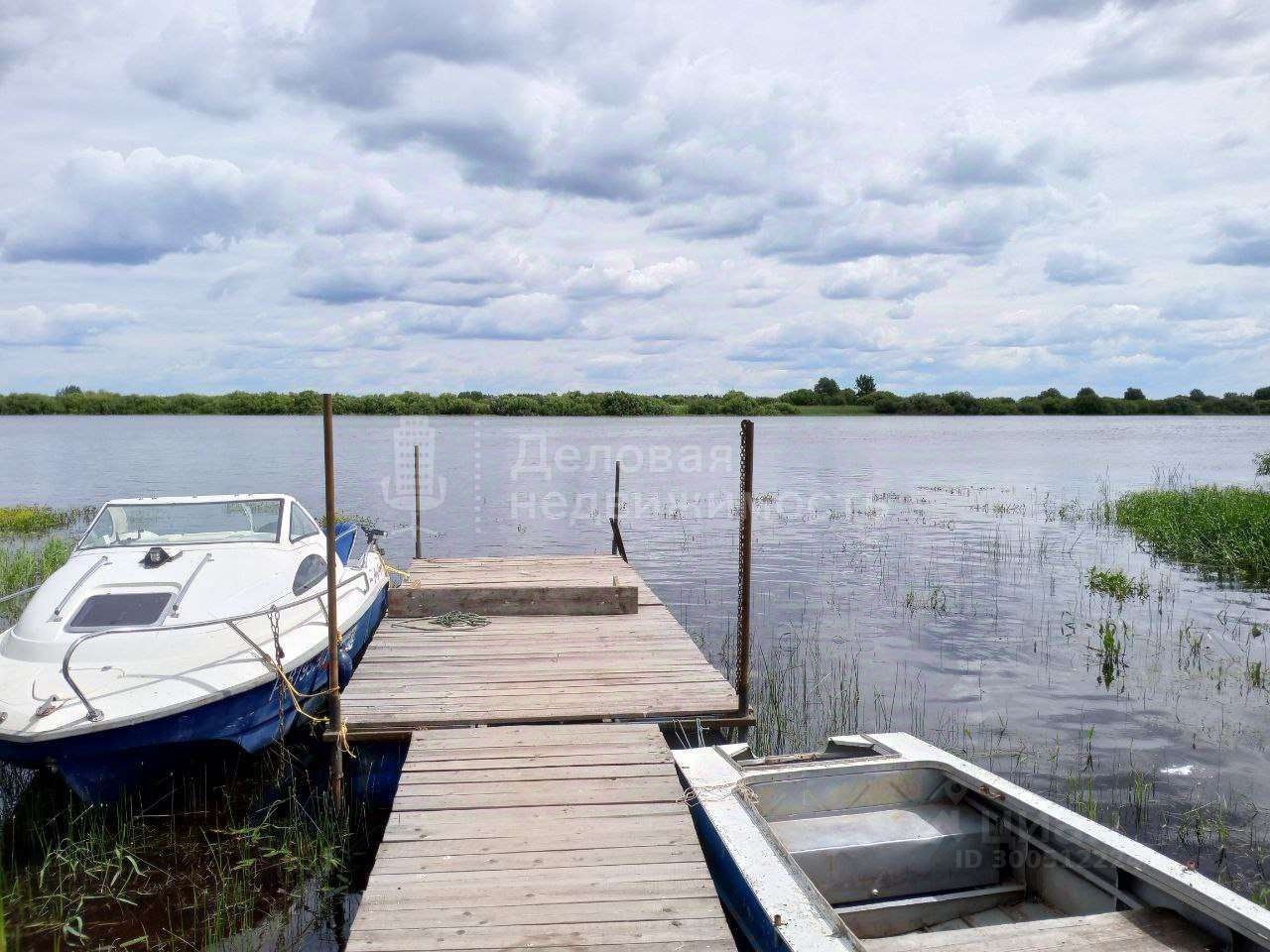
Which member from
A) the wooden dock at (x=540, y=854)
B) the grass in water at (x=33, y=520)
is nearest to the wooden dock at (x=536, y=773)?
the wooden dock at (x=540, y=854)

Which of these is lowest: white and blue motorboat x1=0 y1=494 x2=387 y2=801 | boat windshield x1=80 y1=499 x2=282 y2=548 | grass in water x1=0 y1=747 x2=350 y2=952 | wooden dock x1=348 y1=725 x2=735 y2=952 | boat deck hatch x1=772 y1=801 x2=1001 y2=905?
grass in water x1=0 y1=747 x2=350 y2=952

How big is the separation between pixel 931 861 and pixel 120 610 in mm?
6501

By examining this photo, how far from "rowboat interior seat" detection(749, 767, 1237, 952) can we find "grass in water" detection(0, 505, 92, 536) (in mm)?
21958

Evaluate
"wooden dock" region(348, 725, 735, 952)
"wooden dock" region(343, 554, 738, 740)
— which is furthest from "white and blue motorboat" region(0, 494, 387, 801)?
"wooden dock" region(348, 725, 735, 952)

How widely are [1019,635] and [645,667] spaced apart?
714 cm

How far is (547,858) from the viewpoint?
179 inches

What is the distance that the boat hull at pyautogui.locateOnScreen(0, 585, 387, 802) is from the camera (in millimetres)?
5996

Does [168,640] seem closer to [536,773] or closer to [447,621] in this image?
[447,621]

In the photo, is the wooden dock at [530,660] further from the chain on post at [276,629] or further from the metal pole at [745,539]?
the chain on post at [276,629]

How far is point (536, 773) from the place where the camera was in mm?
5629

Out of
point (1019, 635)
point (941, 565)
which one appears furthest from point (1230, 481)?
point (1019, 635)

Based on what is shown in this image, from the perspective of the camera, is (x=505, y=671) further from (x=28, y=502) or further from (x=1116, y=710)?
(x=28, y=502)

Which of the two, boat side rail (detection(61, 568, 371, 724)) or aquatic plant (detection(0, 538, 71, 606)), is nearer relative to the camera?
boat side rail (detection(61, 568, 371, 724))

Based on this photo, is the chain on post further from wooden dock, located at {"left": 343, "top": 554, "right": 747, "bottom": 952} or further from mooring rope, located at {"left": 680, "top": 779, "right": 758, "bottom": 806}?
mooring rope, located at {"left": 680, "top": 779, "right": 758, "bottom": 806}
